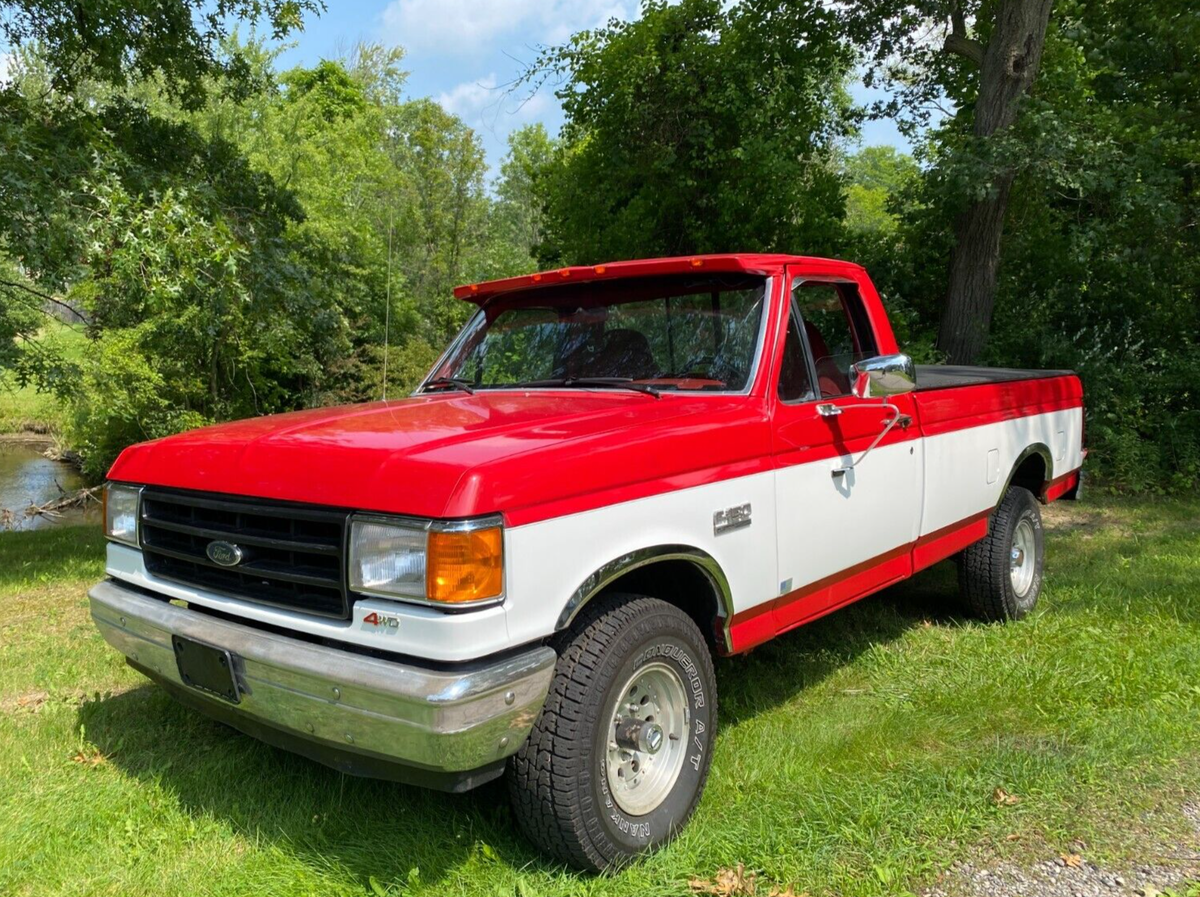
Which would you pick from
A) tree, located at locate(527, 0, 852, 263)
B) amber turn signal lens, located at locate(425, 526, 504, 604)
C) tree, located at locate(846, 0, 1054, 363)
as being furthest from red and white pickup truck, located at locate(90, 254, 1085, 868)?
tree, located at locate(527, 0, 852, 263)

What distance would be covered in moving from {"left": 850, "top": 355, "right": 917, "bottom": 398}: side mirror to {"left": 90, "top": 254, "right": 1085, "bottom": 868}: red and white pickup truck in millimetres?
13

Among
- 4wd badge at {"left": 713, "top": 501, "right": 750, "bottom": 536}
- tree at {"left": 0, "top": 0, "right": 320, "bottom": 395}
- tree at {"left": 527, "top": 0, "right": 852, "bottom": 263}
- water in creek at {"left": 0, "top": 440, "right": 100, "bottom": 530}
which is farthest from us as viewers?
water in creek at {"left": 0, "top": 440, "right": 100, "bottom": 530}

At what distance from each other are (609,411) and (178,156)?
7.78m

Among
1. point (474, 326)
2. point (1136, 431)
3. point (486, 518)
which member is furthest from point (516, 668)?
point (1136, 431)

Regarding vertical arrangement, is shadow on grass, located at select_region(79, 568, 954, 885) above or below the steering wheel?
below

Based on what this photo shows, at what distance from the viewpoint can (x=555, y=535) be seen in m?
2.59

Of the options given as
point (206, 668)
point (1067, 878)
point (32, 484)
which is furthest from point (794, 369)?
point (32, 484)

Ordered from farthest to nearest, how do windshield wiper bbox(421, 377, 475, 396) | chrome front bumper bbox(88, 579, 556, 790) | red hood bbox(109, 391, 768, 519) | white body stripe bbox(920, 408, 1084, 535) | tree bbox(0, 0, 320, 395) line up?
tree bbox(0, 0, 320, 395) < white body stripe bbox(920, 408, 1084, 535) < windshield wiper bbox(421, 377, 475, 396) < red hood bbox(109, 391, 768, 519) < chrome front bumper bbox(88, 579, 556, 790)

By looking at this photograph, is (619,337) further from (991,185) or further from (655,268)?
(991,185)

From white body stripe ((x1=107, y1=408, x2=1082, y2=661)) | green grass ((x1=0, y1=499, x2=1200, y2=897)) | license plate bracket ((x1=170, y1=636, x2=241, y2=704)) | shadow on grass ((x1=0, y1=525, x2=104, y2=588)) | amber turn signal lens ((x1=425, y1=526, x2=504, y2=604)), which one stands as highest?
amber turn signal lens ((x1=425, y1=526, x2=504, y2=604))

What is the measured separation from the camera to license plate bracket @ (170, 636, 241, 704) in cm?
277

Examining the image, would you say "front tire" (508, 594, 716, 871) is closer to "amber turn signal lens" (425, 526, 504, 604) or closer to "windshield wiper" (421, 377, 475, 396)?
"amber turn signal lens" (425, 526, 504, 604)

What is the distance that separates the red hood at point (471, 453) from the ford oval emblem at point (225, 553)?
0.59 ft

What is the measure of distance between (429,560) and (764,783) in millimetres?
1772
